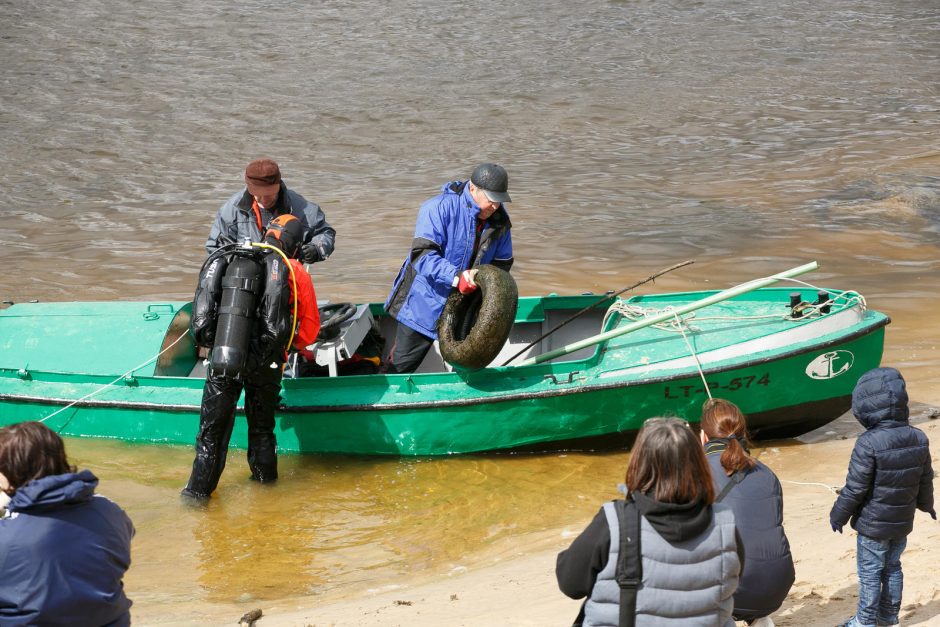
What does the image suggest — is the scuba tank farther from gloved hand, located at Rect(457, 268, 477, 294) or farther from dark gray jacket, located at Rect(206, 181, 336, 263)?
gloved hand, located at Rect(457, 268, 477, 294)

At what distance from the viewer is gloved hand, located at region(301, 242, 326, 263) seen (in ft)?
23.2

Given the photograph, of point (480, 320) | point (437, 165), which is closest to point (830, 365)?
point (480, 320)

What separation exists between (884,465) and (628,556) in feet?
5.17

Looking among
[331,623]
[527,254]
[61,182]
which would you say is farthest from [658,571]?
[61,182]

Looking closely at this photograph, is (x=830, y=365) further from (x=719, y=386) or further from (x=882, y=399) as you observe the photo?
(x=882, y=399)

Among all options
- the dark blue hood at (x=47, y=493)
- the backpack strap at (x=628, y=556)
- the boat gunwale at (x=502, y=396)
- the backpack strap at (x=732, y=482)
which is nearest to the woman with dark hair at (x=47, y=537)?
the dark blue hood at (x=47, y=493)

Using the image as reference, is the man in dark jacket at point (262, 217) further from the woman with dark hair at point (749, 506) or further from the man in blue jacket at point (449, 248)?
the woman with dark hair at point (749, 506)

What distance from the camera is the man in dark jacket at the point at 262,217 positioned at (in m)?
7.03

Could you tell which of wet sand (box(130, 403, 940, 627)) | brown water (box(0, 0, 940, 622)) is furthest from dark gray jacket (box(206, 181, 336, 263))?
wet sand (box(130, 403, 940, 627))

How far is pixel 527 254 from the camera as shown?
13.4 metres

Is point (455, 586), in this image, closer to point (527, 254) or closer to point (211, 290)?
point (211, 290)

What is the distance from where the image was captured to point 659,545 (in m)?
2.99

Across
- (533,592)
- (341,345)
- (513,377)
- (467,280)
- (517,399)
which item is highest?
Result: (467,280)

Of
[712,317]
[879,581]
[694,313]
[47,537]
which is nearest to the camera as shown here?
[47,537]
